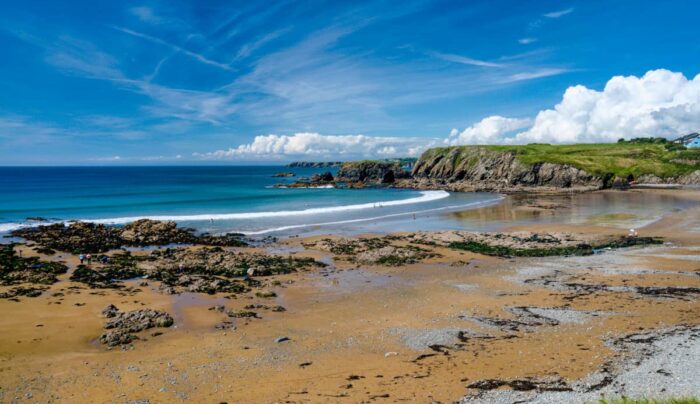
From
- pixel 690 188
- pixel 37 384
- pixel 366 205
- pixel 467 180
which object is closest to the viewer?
pixel 37 384

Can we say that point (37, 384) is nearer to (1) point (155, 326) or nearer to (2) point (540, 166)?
(1) point (155, 326)

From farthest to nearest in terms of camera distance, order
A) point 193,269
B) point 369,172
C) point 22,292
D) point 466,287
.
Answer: point 369,172, point 193,269, point 466,287, point 22,292

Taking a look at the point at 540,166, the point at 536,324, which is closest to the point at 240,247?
the point at 536,324

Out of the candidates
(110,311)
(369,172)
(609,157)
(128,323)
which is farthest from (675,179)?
(110,311)

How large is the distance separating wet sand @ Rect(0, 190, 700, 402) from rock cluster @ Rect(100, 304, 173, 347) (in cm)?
50

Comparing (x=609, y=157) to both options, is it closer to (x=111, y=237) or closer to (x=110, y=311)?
(x=111, y=237)

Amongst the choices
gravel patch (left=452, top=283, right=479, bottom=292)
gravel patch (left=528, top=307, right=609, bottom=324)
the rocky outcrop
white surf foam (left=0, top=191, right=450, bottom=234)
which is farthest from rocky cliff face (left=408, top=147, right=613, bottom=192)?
gravel patch (left=528, top=307, right=609, bottom=324)

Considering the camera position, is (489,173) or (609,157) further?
(489,173)

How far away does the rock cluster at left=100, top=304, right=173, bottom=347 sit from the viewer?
54.7 feet

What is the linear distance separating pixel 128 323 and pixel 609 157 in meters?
117

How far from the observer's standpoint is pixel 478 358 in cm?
1441

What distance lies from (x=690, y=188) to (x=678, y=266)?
74482 millimetres

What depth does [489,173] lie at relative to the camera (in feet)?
365

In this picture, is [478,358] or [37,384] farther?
[478,358]
